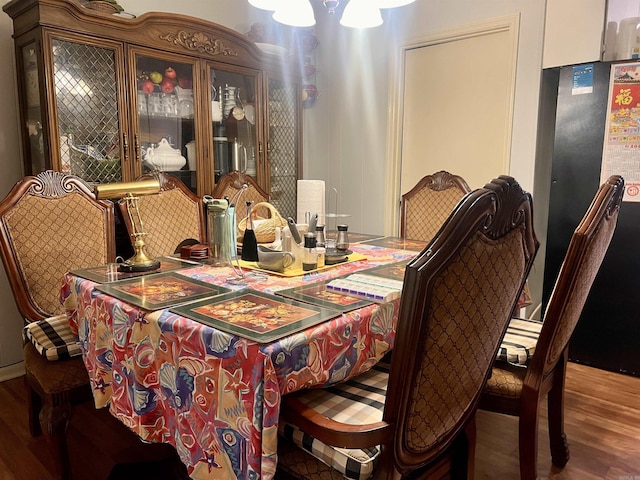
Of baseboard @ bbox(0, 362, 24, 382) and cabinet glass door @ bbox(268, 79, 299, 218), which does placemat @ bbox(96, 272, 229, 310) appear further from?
cabinet glass door @ bbox(268, 79, 299, 218)

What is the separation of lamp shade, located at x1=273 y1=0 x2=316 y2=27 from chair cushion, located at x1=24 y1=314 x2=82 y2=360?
142 centimetres

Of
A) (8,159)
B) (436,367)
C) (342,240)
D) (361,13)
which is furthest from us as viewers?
(8,159)

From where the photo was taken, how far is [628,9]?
266cm

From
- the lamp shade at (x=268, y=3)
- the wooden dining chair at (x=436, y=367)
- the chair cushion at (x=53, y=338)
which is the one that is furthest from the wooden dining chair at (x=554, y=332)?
the chair cushion at (x=53, y=338)

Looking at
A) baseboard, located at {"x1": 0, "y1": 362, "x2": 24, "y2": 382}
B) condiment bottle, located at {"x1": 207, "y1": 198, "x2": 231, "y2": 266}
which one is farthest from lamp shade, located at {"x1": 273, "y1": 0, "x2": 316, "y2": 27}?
baseboard, located at {"x1": 0, "y1": 362, "x2": 24, "y2": 382}

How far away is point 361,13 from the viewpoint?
188 cm

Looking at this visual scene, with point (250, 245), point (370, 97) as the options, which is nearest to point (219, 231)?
point (250, 245)

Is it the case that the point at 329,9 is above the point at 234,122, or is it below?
above

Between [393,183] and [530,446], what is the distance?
2.48 metres

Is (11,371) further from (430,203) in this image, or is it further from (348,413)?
(430,203)

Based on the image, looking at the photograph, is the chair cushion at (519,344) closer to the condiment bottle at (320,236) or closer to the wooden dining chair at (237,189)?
the condiment bottle at (320,236)

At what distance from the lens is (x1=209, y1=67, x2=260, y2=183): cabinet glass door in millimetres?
3061

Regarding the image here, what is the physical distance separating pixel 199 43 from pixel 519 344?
2387 mm

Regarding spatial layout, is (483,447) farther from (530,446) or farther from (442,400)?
(442,400)
